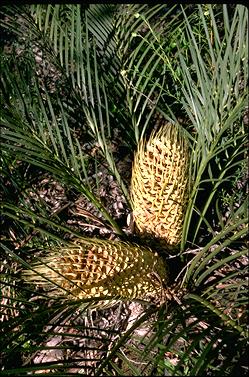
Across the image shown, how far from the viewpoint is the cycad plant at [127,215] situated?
46.6 inches

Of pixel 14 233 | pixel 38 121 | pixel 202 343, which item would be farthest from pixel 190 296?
pixel 14 233

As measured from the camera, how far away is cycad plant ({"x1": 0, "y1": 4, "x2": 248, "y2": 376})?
1.18 meters

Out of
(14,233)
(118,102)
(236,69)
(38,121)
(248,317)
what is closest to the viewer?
(248,317)

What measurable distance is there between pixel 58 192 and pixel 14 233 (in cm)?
25

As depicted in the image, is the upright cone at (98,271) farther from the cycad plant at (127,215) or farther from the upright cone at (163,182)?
the upright cone at (163,182)

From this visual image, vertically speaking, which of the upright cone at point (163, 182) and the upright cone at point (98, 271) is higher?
the upright cone at point (163, 182)

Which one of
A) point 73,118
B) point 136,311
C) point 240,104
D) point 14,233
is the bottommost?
point 136,311

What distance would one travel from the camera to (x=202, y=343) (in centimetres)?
143

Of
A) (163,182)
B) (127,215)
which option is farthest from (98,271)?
(127,215)

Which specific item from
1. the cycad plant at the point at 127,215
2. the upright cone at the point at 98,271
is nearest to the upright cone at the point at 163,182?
the cycad plant at the point at 127,215

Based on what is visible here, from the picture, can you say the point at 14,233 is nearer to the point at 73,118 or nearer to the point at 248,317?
the point at 73,118

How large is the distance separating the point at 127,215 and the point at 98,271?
65cm

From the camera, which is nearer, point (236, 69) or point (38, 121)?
point (236, 69)

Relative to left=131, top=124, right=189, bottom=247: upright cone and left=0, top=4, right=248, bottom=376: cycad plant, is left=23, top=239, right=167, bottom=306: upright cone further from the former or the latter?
left=131, top=124, right=189, bottom=247: upright cone
